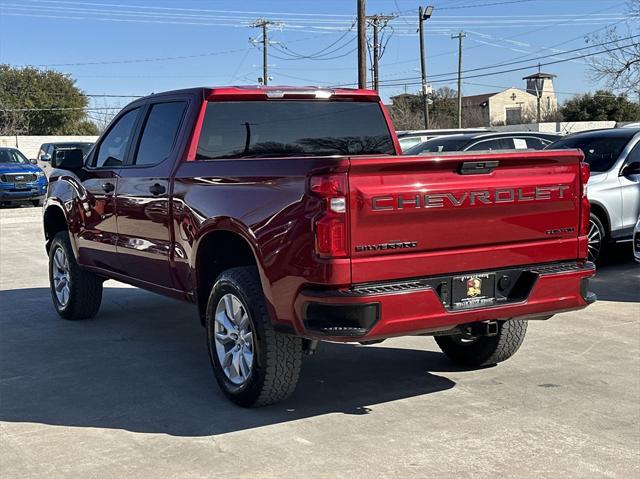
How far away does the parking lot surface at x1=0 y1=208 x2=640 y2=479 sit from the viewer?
13.9 feet

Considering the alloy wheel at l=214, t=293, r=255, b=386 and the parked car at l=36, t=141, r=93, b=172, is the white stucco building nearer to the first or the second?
the parked car at l=36, t=141, r=93, b=172

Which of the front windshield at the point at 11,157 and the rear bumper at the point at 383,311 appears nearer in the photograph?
the rear bumper at the point at 383,311

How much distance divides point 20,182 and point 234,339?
788 inches

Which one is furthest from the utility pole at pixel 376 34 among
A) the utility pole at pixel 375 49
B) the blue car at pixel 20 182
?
the blue car at pixel 20 182

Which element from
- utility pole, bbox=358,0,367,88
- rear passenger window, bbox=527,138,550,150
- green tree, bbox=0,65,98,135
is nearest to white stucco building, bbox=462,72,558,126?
green tree, bbox=0,65,98,135

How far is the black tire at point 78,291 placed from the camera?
771cm

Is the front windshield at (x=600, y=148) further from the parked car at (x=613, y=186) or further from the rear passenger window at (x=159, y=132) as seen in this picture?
the rear passenger window at (x=159, y=132)

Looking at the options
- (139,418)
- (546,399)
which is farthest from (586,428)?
(139,418)

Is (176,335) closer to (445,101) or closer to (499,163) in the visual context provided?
(499,163)

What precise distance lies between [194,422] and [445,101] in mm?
78072

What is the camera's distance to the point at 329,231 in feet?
14.0

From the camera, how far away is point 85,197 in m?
7.34

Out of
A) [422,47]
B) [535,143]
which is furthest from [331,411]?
[422,47]

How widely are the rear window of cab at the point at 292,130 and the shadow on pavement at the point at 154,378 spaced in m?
1.64
